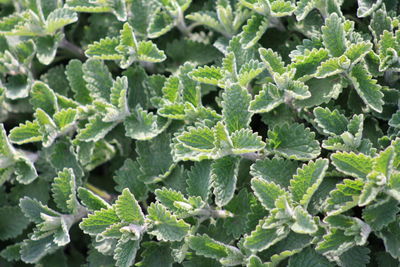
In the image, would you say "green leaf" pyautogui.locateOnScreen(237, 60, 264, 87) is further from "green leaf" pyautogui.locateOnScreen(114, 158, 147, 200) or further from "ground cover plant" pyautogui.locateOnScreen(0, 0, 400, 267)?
"green leaf" pyautogui.locateOnScreen(114, 158, 147, 200)

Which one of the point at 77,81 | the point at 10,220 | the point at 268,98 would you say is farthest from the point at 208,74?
the point at 10,220

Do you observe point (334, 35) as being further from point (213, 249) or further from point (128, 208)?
point (128, 208)

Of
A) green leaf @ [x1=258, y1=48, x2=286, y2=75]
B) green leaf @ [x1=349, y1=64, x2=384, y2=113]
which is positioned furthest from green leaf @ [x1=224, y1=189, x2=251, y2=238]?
green leaf @ [x1=349, y1=64, x2=384, y2=113]

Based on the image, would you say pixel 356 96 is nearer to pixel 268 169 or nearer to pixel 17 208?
pixel 268 169

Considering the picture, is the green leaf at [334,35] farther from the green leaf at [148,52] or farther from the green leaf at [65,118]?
the green leaf at [65,118]

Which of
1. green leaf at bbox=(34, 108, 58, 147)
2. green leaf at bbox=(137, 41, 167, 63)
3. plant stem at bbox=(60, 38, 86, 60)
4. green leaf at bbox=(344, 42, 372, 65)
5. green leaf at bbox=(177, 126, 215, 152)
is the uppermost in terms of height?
green leaf at bbox=(344, 42, 372, 65)

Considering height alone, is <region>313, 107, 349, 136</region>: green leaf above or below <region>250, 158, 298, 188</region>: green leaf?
above
